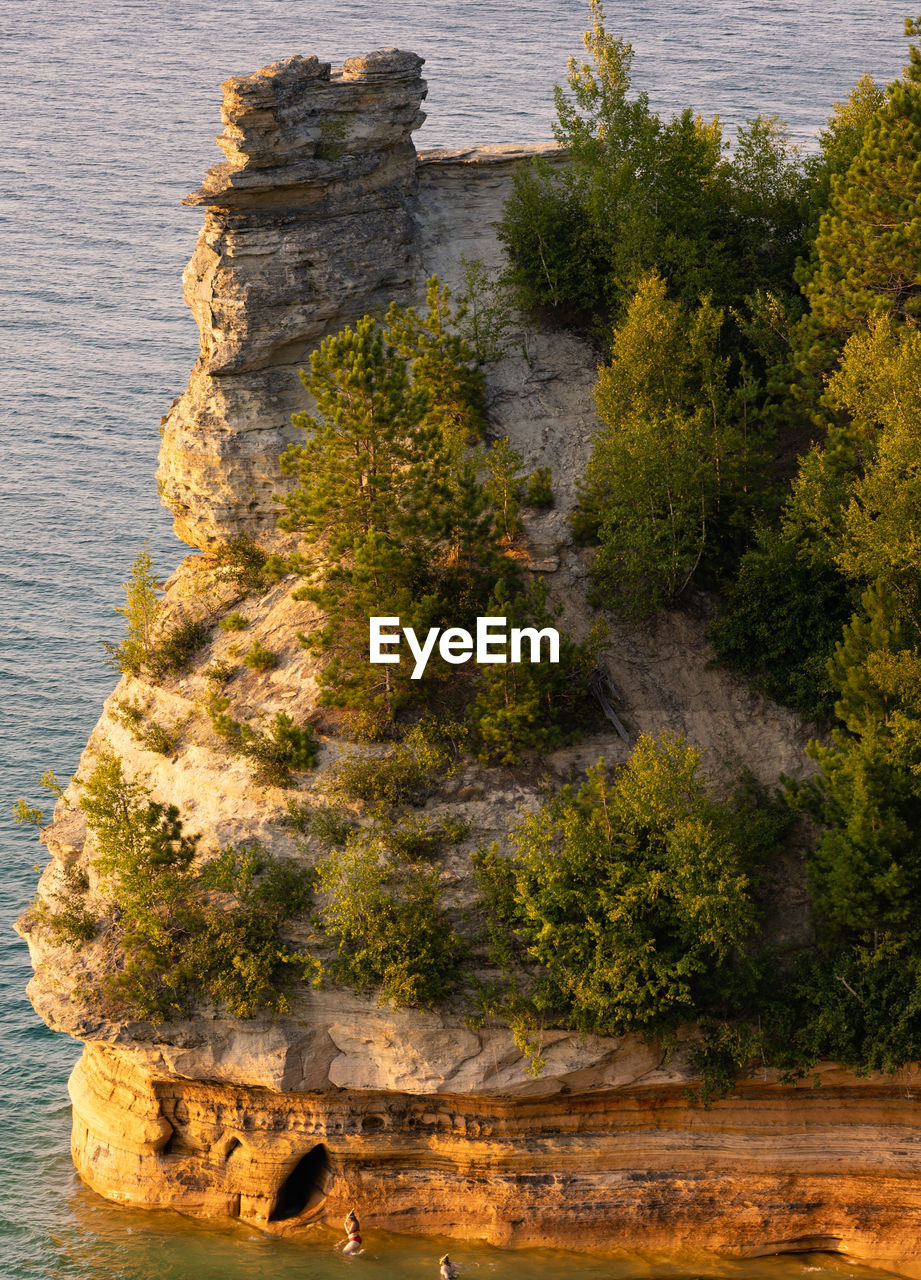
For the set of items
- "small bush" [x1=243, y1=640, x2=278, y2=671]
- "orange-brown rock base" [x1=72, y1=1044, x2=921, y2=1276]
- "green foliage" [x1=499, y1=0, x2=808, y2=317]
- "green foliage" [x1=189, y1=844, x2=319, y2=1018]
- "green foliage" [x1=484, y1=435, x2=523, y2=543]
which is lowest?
"orange-brown rock base" [x1=72, y1=1044, x2=921, y2=1276]

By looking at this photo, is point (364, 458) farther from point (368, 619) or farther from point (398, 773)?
point (398, 773)

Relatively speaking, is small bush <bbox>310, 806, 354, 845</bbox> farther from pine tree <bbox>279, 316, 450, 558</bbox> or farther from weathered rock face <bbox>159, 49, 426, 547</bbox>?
weathered rock face <bbox>159, 49, 426, 547</bbox>

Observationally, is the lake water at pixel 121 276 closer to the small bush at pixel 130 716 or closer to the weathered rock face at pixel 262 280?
the small bush at pixel 130 716

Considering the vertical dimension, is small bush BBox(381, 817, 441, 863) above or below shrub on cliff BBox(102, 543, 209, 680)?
below

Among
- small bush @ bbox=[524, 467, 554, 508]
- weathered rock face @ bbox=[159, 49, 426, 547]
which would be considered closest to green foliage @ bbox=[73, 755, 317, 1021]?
weathered rock face @ bbox=[159, 49, 426, 547]

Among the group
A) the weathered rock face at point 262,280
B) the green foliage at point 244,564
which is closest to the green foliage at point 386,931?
the green foliage at point 244,564

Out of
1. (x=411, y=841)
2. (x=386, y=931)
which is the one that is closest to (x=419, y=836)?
(x=411, y=841)

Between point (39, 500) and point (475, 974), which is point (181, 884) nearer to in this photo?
point (475, 974)
